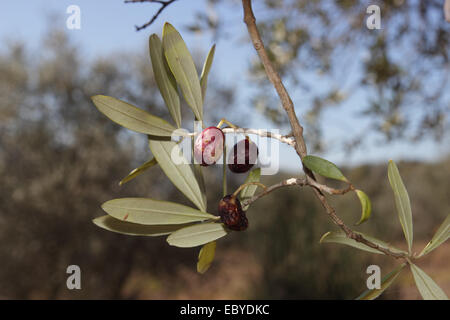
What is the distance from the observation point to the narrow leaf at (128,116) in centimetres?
32

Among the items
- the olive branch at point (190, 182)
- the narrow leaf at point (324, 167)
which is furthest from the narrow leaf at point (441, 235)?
the narrow leaf at point (324, 167)

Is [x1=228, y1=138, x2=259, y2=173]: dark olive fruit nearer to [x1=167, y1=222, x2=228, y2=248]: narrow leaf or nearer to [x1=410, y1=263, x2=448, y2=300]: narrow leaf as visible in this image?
[x1=167, y1=222, x2=228, y2=248]: narrow leaf

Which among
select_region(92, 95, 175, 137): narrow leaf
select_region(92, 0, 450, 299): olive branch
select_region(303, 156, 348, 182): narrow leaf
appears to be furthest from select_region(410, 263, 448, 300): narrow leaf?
select_region(92, 95, 175, 137): narrow leaf

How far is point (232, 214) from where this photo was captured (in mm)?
314

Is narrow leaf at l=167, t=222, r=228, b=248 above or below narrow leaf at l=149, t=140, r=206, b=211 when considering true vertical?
below

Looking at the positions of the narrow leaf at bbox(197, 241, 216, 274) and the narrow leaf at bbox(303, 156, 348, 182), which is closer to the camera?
the narrow leaf at bbox(303, 156, 348, 182)

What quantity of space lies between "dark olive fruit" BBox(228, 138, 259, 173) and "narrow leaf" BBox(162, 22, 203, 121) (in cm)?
4

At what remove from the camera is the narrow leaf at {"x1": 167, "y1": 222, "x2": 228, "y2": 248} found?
31cm

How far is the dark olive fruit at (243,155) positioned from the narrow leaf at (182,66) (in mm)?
44

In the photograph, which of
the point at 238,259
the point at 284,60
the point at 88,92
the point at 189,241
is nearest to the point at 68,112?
the point at 88,92

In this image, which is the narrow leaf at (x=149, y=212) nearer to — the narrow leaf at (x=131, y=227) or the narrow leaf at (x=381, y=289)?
the narrow leaf at (x=131, y=227)

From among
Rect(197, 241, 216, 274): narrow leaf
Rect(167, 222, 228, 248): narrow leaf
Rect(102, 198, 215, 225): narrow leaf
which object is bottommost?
Rect(197, 241, 216, 274): narrow leaf

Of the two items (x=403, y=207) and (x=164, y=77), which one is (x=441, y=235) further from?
(x=164, y=77)
